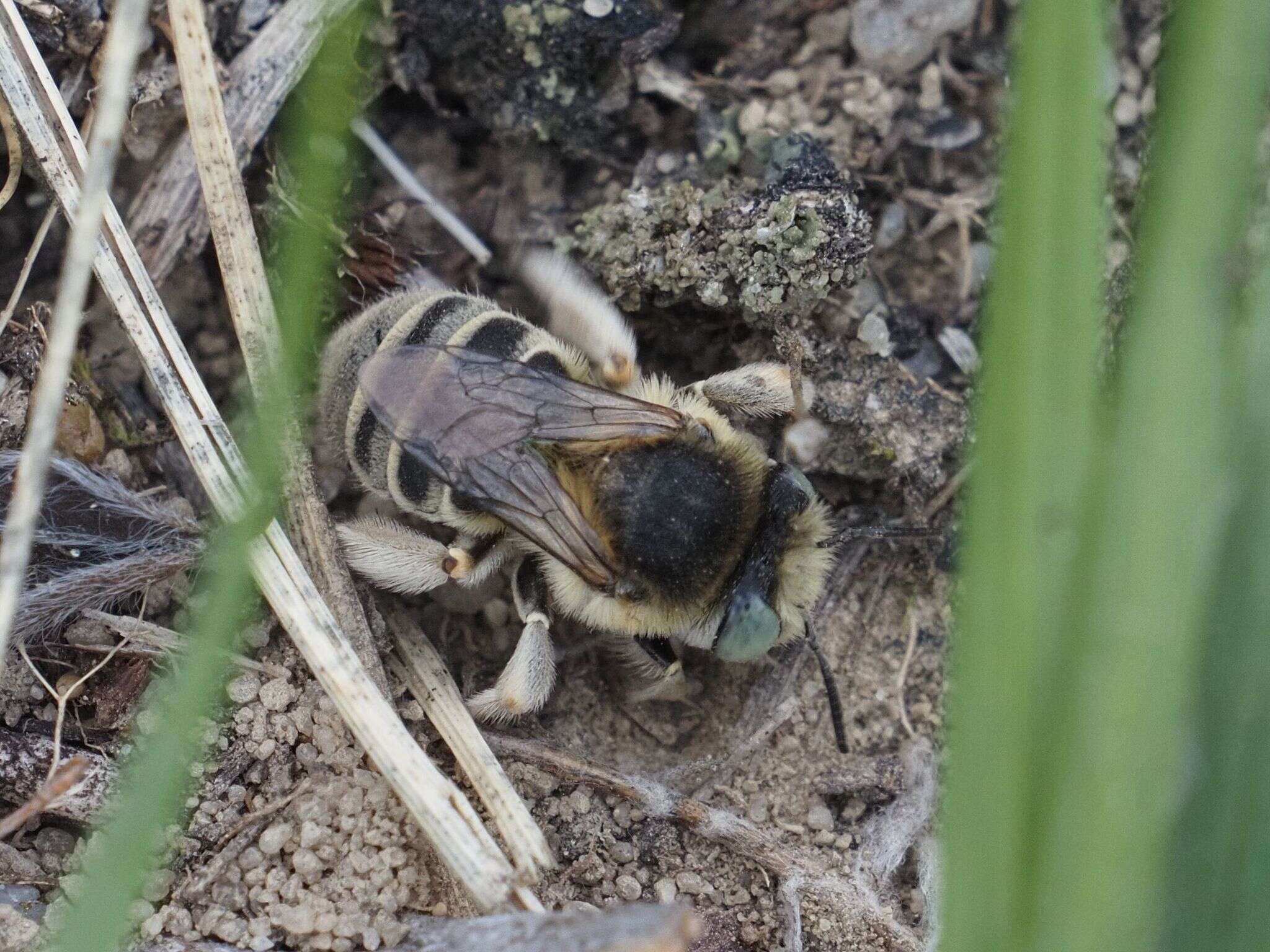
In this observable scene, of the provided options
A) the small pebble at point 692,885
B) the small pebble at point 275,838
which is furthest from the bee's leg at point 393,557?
the small pebble at point 692,885

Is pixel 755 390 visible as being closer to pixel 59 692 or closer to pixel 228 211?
pixel 228 211

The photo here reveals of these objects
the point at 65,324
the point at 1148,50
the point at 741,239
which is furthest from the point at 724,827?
the point at 1148,50

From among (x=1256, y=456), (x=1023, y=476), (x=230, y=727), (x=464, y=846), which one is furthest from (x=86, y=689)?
(x=1256, y=456)

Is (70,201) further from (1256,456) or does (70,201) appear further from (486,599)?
(1256,456)

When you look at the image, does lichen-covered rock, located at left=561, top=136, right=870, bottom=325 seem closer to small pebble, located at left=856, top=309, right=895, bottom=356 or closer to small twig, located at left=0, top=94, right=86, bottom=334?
small pebble, located at left=856, top=309, right=895, bottom=356

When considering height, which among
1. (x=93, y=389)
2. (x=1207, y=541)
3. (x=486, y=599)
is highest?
(x=1207, y=541)

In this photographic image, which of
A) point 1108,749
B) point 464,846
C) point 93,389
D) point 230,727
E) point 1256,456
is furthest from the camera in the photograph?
point 93,389
